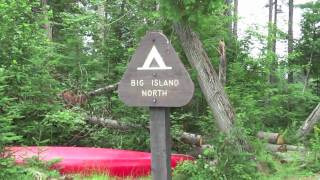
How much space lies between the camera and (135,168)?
800 centimetres

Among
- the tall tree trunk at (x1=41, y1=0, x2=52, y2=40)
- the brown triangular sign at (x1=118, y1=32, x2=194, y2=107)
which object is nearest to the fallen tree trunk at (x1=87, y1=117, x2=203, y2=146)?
the tall tree trunk at (x1=41, y1=0, x2=52, y2=40)

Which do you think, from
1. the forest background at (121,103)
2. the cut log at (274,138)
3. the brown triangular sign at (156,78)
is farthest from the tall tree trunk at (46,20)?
the brown triangular sign at (156,78)

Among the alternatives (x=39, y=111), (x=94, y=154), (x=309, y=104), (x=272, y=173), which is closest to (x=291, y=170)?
(x=272, y=173)

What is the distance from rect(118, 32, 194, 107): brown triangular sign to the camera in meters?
4.49

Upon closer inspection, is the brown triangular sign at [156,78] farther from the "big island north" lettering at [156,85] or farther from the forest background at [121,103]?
the forest background at [121,103]

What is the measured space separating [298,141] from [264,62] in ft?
9.86

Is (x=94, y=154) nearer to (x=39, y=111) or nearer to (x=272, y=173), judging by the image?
(x=39, y=111)

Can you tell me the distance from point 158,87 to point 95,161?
12.5 ft

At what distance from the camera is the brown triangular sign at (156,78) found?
449 centimetres

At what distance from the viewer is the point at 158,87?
4.57m

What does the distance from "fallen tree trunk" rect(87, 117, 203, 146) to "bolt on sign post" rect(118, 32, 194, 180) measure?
540 cm

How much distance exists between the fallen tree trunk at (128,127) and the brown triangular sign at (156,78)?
538cm

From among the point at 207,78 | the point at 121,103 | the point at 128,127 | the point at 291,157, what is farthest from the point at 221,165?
the point at 121,103

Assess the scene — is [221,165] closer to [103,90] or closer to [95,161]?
[95,161]
